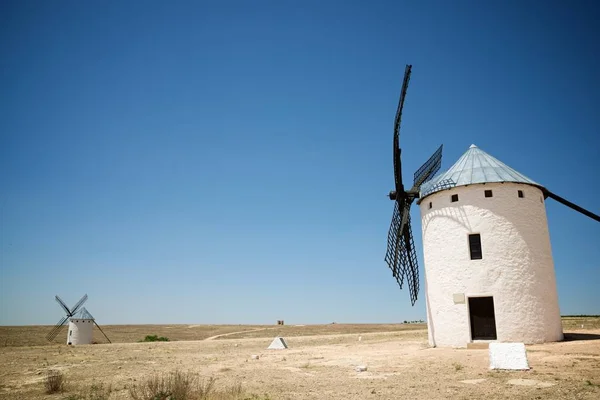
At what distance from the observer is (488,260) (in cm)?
1912

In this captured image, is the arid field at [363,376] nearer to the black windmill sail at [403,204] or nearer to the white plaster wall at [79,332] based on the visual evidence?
the black windmill sail at [403,204]

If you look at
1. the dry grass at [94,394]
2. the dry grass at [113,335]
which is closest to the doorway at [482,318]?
the dry grass at [94,394]

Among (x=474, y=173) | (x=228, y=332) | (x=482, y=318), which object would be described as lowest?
(x=228, y=332)

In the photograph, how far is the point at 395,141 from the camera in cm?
2403

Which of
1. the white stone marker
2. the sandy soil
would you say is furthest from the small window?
the white stone marker

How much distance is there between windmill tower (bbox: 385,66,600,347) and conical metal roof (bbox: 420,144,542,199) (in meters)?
0.05

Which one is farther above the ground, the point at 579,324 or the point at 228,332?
the point at 579,324

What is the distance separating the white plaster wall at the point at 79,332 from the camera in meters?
41.7

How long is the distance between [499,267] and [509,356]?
24.8ft

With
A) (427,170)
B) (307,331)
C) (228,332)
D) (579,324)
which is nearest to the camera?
(427,170)

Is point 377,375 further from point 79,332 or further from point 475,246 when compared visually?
point 79,332

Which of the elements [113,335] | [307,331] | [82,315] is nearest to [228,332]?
[307,331]

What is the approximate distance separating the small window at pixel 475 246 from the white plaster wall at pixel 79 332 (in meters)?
40.0

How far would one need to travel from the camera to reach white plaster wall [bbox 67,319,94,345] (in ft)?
137
